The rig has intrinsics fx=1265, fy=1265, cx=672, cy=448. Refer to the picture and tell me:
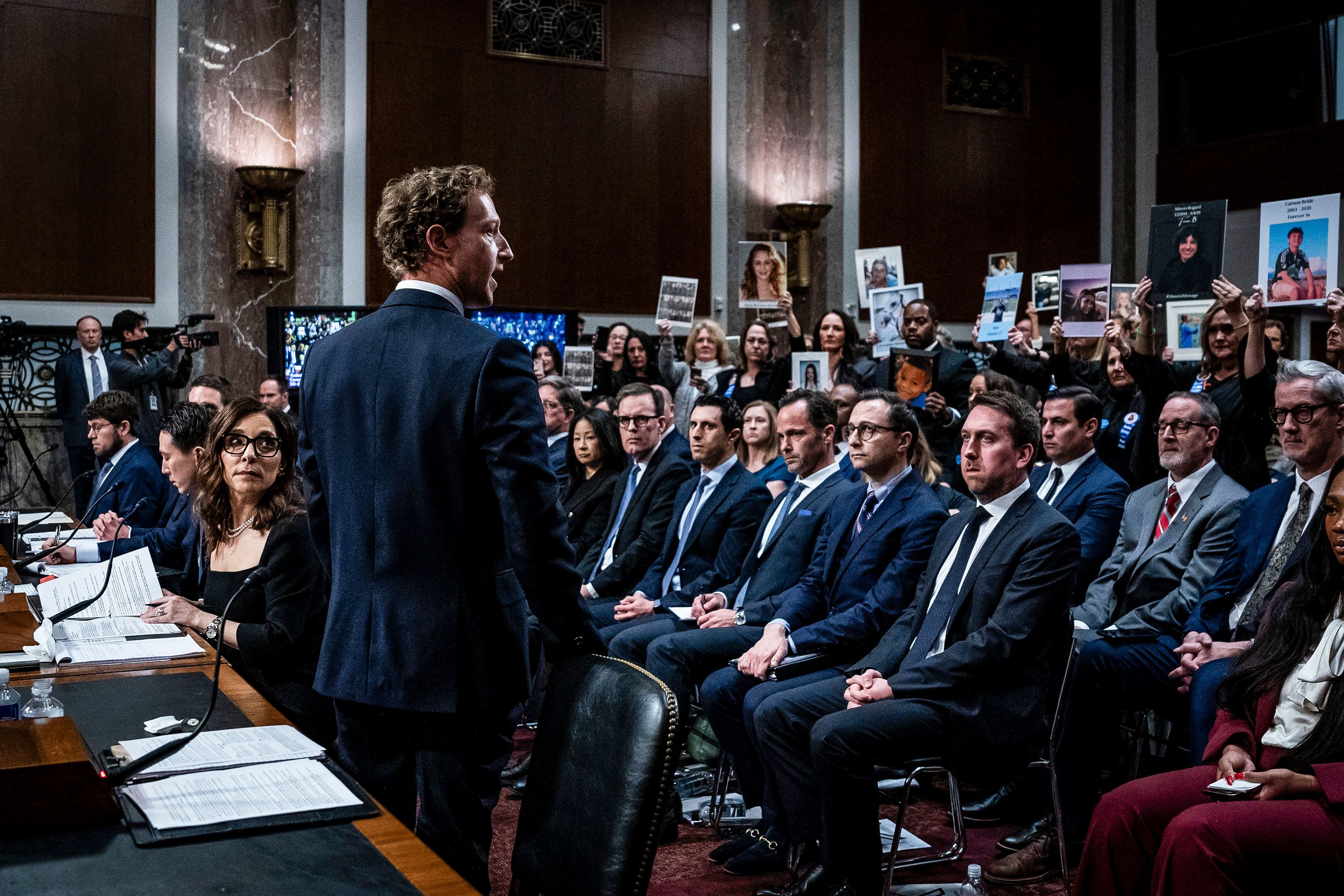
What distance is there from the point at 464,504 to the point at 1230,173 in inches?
414

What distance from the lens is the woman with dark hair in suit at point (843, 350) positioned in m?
6.41

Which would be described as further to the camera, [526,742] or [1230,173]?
[1230,173]

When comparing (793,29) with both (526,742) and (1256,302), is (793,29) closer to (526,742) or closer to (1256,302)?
(1256,302)

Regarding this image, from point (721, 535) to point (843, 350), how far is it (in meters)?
2.43

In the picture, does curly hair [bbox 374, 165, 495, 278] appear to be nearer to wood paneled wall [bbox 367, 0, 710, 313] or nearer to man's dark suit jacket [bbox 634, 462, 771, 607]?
man's dark suit jacket [bbox 634, 462, 771, 607]

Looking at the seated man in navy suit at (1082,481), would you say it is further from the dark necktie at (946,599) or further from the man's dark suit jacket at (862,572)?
the dark necktie at (946,599)

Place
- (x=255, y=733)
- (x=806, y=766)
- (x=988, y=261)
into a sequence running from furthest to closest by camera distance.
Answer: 1. (x=988, y=261)
2. (x=806, y=766)
3. (x=255, y=733)

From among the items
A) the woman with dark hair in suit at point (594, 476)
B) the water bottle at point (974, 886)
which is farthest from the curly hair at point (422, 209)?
the woman with dark hair in suit at point (594, 476)

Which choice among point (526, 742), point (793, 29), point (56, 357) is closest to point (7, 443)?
point (56, 357)

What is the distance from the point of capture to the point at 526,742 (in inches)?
187

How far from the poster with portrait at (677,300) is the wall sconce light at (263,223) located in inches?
109

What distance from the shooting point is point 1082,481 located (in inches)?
167

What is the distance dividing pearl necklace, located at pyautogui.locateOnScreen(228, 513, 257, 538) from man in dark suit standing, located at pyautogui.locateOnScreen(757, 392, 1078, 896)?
1412 millimetres

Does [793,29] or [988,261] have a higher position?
[793,29]
